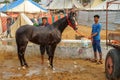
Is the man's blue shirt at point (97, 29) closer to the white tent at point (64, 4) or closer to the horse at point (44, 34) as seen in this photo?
the horse at point (44, 34)

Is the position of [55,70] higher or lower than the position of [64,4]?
lower

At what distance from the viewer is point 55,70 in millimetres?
9391

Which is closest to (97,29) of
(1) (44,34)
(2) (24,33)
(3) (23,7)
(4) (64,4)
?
(1) (44,34)

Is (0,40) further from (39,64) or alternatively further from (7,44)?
(39,64)

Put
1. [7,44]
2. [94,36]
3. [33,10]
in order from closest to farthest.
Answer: [94,36], [7,44], [33,10]

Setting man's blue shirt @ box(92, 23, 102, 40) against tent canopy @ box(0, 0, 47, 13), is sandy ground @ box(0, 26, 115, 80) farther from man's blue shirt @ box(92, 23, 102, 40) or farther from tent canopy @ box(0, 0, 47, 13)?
tent canopy @ box(0, 0, 47, 13)

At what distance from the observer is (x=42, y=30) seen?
973 cm

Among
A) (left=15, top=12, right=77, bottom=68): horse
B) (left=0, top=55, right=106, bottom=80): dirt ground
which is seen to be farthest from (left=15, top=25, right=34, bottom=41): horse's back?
(left=0, top=55, right=106, bottom=80): dirt ground

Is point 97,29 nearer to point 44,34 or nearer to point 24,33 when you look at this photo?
point 44,34

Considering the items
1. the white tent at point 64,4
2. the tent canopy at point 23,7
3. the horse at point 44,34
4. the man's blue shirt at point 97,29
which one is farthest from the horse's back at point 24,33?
the white tent at point 64,4

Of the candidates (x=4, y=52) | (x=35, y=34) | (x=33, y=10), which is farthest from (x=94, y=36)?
(x=33, y=10)

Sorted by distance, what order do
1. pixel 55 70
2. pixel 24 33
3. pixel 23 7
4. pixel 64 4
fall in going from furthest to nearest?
1. pixel 64 4
2. pixel 23 7
3. pixel 24 33
4. pixel 55 70

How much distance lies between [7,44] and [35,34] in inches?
113

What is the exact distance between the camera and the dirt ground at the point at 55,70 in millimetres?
8328
